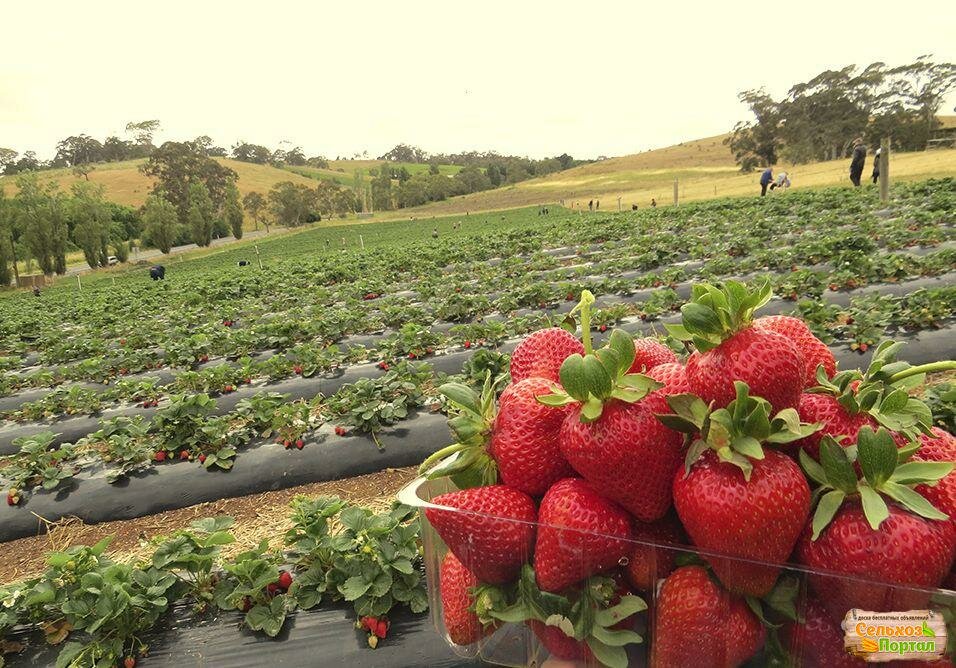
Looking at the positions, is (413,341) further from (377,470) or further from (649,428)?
(649,428)

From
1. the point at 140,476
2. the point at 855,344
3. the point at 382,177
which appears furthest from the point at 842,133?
the point at 140,476

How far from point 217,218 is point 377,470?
68.4 m

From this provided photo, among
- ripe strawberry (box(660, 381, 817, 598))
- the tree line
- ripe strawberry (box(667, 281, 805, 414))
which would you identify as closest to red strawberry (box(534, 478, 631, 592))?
ripe strawberry (box(660, 381, 817, 598))

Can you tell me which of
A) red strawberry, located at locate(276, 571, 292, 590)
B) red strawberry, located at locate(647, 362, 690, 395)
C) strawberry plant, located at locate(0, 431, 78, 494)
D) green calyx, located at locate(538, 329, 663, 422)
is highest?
green calyx, located at locate(538, 329, 663, 422)

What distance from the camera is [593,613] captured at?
0.95 metres

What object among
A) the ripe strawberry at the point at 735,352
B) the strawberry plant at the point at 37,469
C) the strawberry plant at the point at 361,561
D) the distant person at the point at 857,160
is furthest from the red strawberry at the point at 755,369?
the distant person at the point at 857,160

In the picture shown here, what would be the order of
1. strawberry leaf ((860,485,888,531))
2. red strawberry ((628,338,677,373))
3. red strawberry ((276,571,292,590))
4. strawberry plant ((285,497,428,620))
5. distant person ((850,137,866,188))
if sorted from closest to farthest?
strawberry leaf ((860,485,888,531))
red strawberry ((628,338,677,373))
strawberry plant ((285,497,428,620))
red strawberry ((276,571,292,590))
distant person ((850,137,866,188))

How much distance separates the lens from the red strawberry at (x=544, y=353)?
1.22 meters

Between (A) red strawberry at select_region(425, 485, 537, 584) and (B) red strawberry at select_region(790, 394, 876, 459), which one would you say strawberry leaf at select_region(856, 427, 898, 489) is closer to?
(B) red strawberry at select_region(790, 394, 876, 459)

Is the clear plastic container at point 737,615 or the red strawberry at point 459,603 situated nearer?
the clear plastic container at point 737,615

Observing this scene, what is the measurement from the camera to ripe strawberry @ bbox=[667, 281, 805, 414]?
906mm

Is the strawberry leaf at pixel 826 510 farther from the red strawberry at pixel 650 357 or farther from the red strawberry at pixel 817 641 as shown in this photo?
the red strawberry at pixel 650 357

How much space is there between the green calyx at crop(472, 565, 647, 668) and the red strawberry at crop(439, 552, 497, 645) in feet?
0.42

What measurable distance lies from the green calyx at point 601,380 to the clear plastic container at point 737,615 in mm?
226
